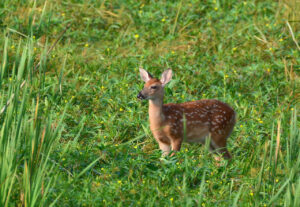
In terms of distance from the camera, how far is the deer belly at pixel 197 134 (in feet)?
21.9

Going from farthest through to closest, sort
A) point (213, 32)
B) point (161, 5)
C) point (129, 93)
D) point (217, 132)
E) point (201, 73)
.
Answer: point (161, 5) < point (213, 32) < point (201, 73) < point (129, 93) < point (217, 132)

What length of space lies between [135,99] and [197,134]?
3.84ft

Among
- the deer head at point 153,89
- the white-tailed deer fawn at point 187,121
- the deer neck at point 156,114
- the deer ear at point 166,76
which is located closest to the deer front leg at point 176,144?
the white-tailed deer fawn at point 187,121

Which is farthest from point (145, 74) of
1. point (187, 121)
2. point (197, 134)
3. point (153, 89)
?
point (197, 134)

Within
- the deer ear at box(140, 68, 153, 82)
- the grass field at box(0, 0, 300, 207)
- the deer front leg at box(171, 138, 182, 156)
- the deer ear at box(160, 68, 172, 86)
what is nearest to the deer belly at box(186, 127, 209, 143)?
the deer front leg at box(171, 138, 182, 156)

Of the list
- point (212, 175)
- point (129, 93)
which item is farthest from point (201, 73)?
point (212, 175)

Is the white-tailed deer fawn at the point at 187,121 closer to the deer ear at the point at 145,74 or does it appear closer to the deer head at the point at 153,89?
the deer head at the point at 153,89

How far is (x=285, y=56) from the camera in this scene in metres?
8.95

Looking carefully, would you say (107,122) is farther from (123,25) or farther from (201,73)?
(123,25)

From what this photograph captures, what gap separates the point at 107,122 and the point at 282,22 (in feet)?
13.2

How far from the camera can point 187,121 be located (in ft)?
22.1

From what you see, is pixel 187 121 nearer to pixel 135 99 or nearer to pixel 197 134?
pixel 197 134

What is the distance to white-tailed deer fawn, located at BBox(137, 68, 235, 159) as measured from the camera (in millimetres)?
6633

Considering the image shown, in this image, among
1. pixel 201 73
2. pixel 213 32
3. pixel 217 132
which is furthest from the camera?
pixel 213 32
